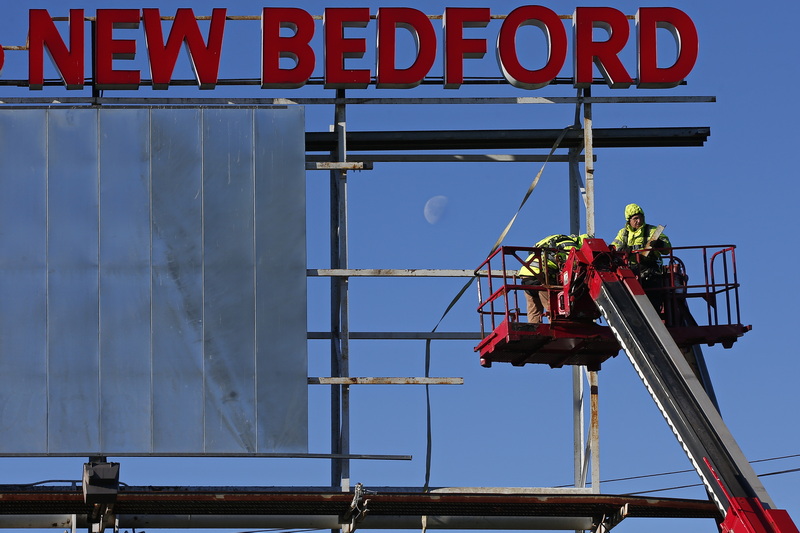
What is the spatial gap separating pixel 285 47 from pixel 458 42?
3.58 meters

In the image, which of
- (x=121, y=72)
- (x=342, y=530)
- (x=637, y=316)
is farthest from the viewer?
(x=121, y=72)

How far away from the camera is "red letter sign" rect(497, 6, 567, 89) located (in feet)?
125

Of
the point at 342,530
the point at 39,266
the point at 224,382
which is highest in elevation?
the point at 39,266

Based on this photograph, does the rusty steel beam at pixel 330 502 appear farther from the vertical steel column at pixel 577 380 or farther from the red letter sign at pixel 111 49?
the red letter sign at pixel 111 49

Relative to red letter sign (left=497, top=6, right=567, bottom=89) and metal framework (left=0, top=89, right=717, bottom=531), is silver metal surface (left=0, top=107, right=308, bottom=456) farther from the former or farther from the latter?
red letter sign (left=497, top=6, right=567, bottom=89)

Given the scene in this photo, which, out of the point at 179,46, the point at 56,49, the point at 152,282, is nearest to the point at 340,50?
the point at 179,46

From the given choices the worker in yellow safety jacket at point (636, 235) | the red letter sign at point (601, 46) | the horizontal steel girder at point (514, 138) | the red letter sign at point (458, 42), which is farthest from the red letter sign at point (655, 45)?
the worker in yellow safety jacket at point (636, 235)

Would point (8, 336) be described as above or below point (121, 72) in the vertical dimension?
below

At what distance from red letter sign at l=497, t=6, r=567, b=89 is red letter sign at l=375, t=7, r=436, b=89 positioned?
1489mm

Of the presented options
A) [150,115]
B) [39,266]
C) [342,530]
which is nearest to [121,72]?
[150,115]

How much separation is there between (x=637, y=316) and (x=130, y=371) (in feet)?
33.0

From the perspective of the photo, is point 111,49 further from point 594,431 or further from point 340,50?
point 594,431

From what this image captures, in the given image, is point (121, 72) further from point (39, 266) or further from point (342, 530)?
point (342, 530)

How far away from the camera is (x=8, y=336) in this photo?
3572cm
